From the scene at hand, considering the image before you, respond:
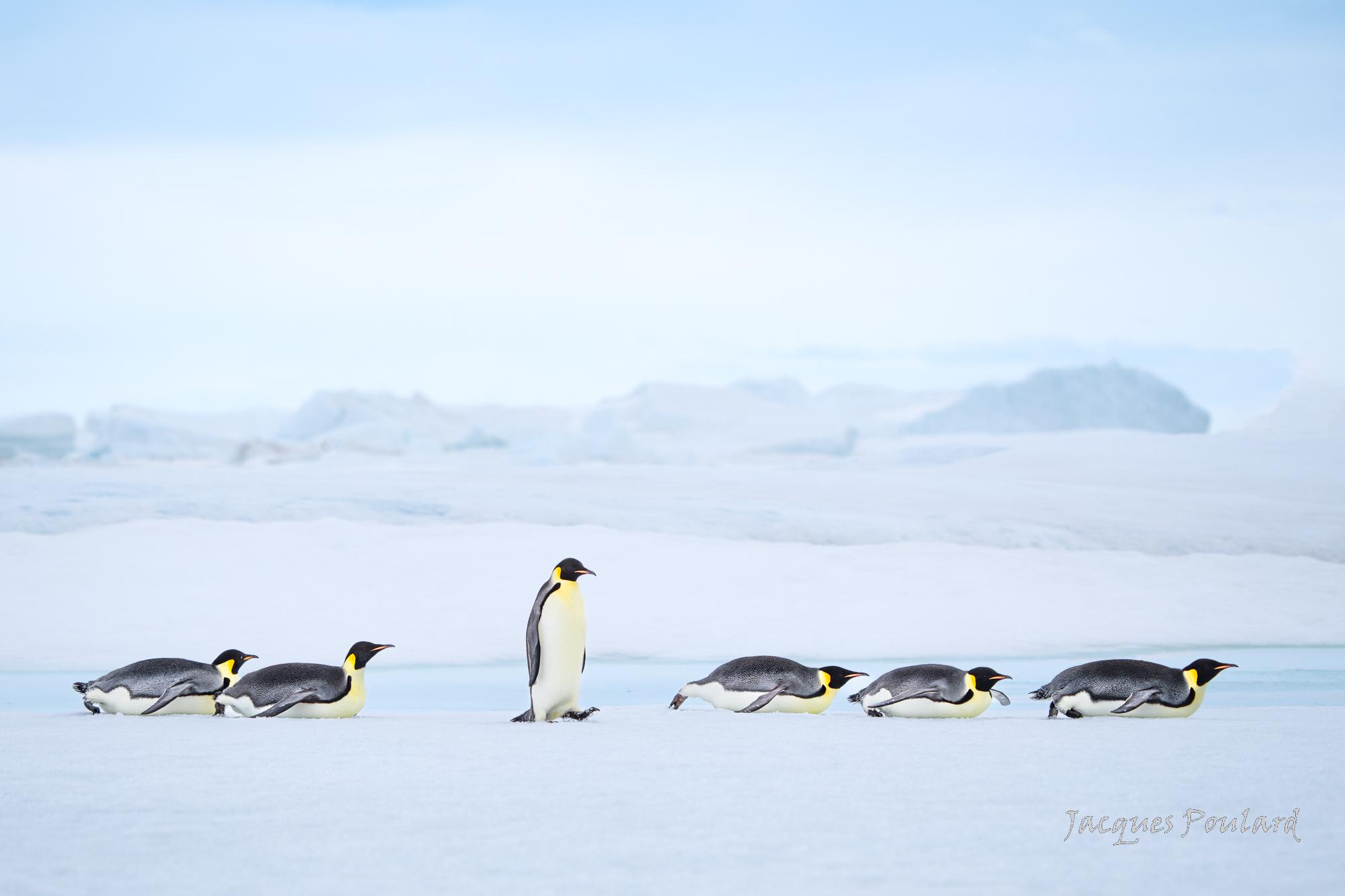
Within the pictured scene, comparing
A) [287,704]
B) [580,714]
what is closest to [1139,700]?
[580,714]

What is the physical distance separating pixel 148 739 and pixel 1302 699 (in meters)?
4.91

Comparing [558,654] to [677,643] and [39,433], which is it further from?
[39,433]

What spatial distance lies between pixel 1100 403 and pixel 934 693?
20721 millimetres

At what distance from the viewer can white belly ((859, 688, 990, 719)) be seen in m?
4.92

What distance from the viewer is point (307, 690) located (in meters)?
4.87

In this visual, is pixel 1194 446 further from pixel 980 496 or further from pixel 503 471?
pixel 503 471

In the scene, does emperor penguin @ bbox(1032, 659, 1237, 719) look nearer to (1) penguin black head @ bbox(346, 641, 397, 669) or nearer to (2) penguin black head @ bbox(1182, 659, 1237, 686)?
(2) penguin black head @ bbox(1182, 659, 1237, 686)

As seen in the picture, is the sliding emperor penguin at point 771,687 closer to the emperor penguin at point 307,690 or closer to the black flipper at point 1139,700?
the black flipper at point 1139,700

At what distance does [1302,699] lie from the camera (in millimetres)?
5930

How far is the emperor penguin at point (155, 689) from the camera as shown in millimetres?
5016

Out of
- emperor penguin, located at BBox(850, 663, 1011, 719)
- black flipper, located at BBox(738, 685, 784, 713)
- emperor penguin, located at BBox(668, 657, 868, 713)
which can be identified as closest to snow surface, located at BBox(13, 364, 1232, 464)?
emperor penguin, located at BBox(668, 657, 868, 713)

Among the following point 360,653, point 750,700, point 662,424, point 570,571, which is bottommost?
point 750,700

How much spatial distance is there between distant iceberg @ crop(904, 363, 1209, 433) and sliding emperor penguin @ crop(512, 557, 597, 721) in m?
20.7

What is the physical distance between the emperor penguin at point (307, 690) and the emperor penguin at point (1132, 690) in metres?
2.63
